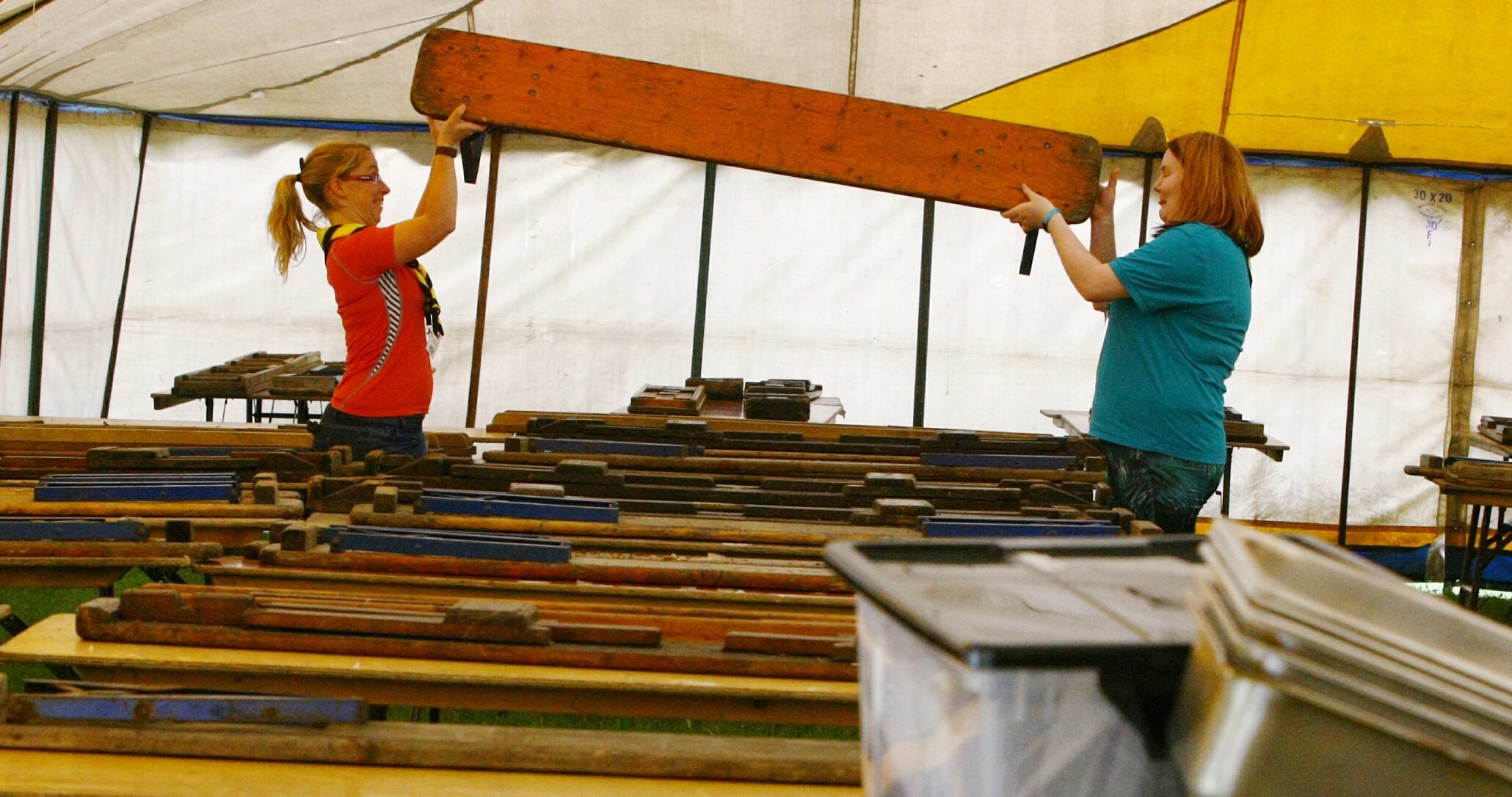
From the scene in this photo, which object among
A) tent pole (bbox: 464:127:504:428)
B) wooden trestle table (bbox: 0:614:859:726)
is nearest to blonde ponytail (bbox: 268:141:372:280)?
tent pole (bbox: 464:127:504:428)

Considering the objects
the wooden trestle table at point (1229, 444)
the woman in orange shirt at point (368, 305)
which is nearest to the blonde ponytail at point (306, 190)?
the woman in orange shirt at point (368, 305)

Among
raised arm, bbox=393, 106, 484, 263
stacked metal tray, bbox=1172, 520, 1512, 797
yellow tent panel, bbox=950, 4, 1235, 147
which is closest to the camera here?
stacked metal tray, bbox=1172, 520, 1512, 797

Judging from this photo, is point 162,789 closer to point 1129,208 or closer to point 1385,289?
point 1129,208

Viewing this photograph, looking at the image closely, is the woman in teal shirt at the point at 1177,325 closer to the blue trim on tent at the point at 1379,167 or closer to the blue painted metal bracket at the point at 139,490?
the blue painted metal bracket at the point at 139,490

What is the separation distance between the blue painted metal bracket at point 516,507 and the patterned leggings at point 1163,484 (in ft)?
4.38

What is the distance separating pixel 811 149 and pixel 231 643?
2.40 m

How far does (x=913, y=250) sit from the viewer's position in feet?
25.5

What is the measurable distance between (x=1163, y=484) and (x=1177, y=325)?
16.2 inches

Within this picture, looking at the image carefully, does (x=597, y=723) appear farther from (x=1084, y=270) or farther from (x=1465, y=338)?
(x=1465, y=338)

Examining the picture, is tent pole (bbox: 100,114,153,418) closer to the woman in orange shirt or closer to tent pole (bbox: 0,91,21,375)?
tent pole (bbox: 0,91,21,375)

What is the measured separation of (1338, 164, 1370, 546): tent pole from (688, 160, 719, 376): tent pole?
3.95m

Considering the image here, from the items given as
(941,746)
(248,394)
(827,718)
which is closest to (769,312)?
(248,394)

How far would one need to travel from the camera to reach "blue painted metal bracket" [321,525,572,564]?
2.44m

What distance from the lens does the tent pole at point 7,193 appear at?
22.2 feet
